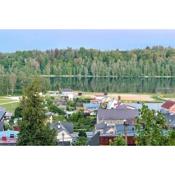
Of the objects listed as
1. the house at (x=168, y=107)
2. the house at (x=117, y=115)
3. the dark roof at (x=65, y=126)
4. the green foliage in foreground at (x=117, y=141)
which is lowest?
the green foliage in foreground at (x=117, y=141)

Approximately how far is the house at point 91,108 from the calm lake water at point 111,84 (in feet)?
0.27

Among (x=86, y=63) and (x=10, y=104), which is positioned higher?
(x=86, y=63)

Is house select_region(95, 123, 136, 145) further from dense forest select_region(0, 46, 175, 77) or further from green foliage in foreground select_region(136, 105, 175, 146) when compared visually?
dense forest select_region(0, 46, 175, 77)

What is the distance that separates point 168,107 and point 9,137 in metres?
0.89

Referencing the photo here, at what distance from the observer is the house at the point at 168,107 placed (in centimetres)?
313

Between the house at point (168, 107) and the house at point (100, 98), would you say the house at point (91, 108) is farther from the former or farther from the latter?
the house at point (168, 107)

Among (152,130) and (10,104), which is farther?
(152,130)

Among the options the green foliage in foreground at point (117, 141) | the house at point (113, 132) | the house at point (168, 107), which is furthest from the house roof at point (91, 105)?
the house at point (168, 107)

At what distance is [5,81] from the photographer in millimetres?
3178

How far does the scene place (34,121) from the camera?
3.17 m

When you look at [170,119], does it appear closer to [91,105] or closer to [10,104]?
[91,105]

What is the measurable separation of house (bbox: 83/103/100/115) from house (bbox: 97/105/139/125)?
2 cm

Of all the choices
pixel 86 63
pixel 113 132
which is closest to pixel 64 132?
pixel 113 132
